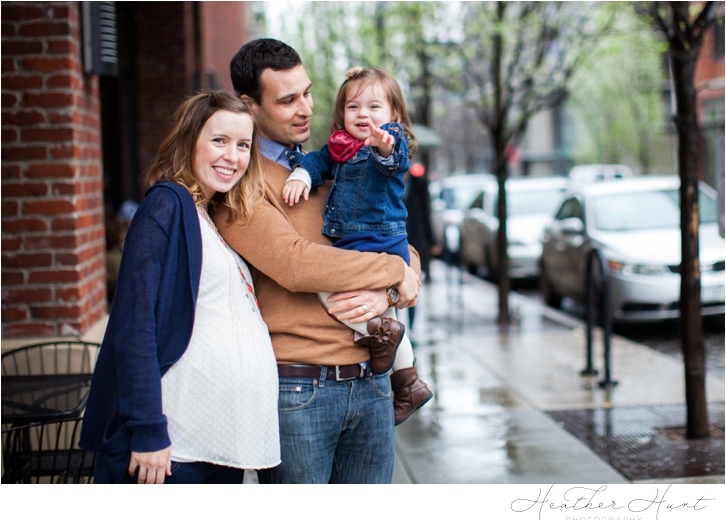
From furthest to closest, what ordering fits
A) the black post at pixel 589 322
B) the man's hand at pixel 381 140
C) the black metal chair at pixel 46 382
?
the black post at pixel 589 322, the black metal chair at pixel 46 382, the man's hand at pixel 381 140

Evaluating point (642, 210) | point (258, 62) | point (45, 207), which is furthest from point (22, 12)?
point (642, 210)

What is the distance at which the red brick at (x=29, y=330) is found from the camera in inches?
174

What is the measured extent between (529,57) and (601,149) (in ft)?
78.7

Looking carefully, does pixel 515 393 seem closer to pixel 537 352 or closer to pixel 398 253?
pixel 537 352

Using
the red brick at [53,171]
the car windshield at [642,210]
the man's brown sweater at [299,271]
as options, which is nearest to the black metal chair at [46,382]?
the red brick at [53,171]

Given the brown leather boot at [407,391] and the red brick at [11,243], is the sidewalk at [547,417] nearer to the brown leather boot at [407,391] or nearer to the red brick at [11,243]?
the brown leather boot at [407,391]

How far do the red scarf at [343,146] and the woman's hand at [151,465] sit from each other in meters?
1.02

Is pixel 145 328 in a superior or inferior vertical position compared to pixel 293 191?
inferior

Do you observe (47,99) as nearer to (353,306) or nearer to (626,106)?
(353,306)

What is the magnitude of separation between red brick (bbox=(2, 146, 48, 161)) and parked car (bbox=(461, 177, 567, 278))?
10486 mm

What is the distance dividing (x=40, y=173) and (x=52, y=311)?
0.69 metres

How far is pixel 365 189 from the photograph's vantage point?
2652 millimetres

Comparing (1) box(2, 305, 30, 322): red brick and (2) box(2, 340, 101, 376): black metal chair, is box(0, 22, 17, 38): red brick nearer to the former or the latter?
(1) box(2, 305, 30, 322): red brick
